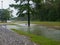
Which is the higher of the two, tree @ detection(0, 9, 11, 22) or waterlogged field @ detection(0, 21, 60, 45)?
waterlogged field @ detection(0, 21, 60, 45)

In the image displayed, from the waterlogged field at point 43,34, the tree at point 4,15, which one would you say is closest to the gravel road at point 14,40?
the waterlogged field at point 43,34

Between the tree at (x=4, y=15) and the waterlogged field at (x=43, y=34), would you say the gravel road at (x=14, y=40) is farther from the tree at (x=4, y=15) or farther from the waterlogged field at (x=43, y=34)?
the tree at (x=4, y=15)

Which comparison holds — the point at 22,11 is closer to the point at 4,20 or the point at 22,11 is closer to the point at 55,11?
the point at 55,11

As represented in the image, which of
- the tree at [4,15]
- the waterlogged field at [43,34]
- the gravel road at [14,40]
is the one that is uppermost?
the gravel road at [14,40]

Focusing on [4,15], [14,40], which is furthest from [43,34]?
[4,15]

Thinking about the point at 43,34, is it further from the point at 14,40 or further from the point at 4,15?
the point at 4,15

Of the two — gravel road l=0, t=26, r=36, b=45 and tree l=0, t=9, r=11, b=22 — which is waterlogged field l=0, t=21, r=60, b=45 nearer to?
gravel road l=0, t=26, r=36, b=45

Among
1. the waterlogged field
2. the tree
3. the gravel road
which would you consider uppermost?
the gravel road

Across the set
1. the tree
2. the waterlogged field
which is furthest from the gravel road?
the tree

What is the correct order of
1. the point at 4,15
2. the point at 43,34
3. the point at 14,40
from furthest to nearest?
the point at 4,15 < the point at 43,34 < the point at 14,40

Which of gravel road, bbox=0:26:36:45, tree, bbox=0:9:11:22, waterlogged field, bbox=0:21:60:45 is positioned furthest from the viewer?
tree, bbox=0:9:11:22

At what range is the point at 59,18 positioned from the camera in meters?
70.1

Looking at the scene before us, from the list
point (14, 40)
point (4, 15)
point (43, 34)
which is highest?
point (14, 40)

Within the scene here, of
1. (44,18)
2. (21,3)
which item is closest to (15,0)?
(21,3)
